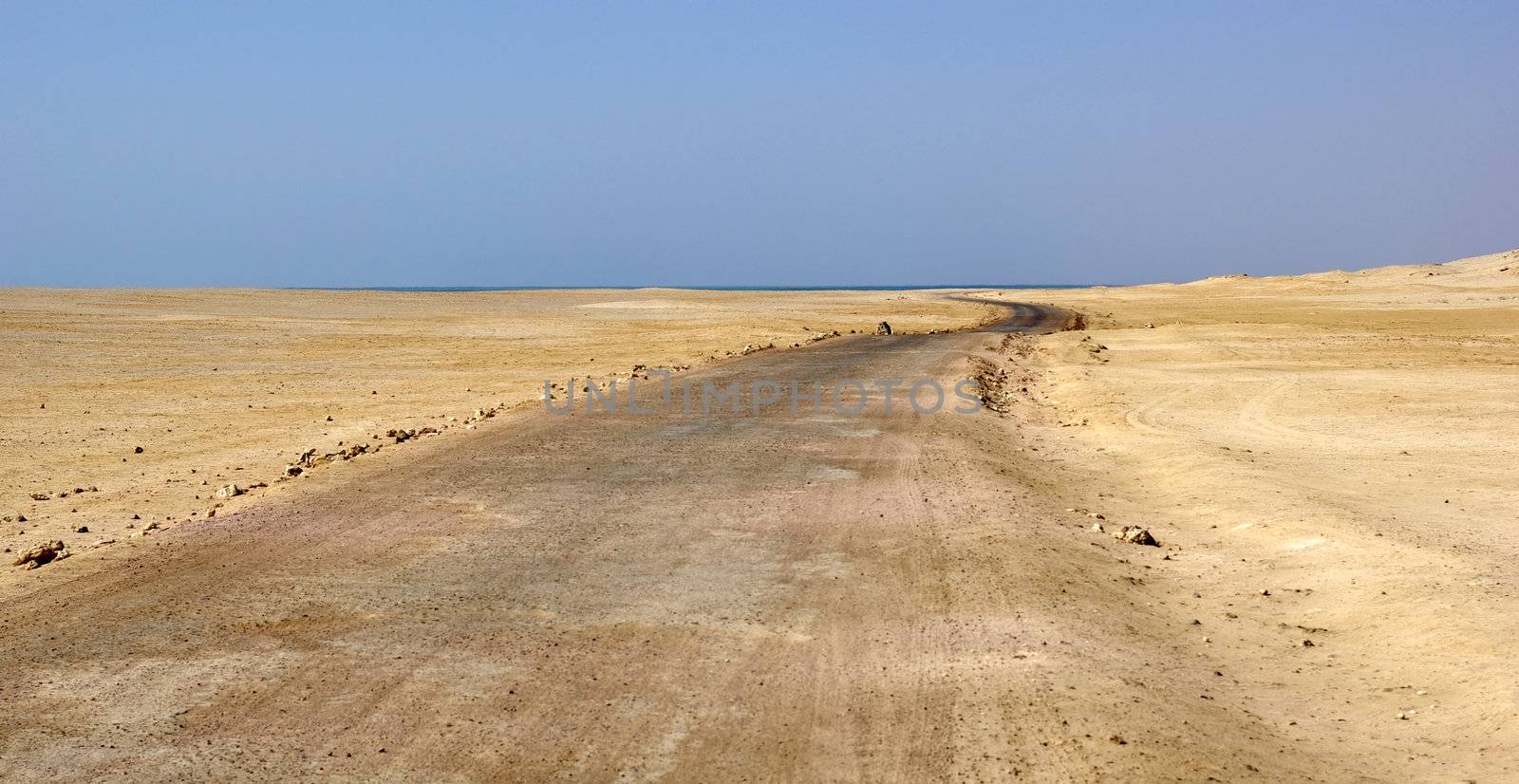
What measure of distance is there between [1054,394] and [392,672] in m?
14.8

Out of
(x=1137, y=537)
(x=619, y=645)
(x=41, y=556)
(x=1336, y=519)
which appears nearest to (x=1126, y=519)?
(x=1137, y=537)

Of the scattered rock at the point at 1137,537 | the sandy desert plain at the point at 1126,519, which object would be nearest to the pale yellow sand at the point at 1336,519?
the sandy desert plain at the point at 1126,519

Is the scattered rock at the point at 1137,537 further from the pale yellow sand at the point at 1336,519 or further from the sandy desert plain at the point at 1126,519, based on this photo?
the pale yellow sand at the point at 1336,519

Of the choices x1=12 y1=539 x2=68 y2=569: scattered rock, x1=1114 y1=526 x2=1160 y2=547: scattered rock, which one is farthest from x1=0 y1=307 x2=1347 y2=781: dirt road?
x1=12 y1=539 x2=68 y2=569: scattered rock

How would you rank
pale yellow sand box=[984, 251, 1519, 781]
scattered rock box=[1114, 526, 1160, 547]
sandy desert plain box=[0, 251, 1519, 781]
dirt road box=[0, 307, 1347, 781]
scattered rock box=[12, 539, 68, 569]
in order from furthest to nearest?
scattered rock box=[1114, 526, 1160, 547] < scattered rock box=[12, 539, 68, 569] < pale yellow sand box=[984, 251, 1519, 781] < sandy desert plain box=[0, 251, 1519, 781] < dirt road box=[0, 307, 1347, 781]

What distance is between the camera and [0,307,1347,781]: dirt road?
4.79 metres

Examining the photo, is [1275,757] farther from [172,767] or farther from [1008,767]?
[172,767]

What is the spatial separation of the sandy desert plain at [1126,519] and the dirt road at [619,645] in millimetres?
38

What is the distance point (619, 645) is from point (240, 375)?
18725mm

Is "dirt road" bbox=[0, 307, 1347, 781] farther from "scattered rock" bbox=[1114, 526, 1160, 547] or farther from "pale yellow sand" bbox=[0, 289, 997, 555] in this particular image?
"pale yellow sand" bbox=[0, 289, 997, 555]

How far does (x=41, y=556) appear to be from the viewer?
7637 millimetres

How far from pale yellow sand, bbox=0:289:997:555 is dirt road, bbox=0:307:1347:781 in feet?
6.62

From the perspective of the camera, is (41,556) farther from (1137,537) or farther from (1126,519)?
(1126,519)

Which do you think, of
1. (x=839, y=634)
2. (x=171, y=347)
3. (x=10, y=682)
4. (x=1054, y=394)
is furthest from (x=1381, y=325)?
(x=10, y=682)
